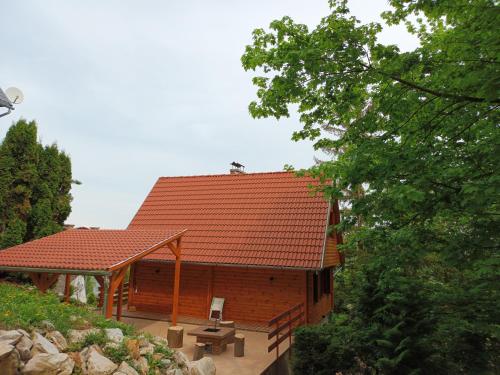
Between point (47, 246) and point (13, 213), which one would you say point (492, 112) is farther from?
point (13, 213)

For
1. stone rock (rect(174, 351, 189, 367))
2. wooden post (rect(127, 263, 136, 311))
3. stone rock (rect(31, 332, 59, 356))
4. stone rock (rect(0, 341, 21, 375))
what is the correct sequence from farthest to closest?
wooden post (rect(127, 263, 136, 311)) < stone rock (rect(174, 351, 189, 367)) < stone rock (rect(31, 332, 59, 356)) < stone rock (rect(0, 341, 21, 375))

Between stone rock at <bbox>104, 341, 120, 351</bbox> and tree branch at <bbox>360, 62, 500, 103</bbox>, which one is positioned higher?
tree branch at <bbox>360, 62, 500, 103</bbox>

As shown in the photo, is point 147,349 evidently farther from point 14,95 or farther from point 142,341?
point 14,95

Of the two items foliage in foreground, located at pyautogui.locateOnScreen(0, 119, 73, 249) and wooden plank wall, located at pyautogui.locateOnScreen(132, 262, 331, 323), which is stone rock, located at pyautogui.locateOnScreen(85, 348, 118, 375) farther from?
foliage in foreground, located at pyautogui.locateOnScreen(0, 119, 73, 249)

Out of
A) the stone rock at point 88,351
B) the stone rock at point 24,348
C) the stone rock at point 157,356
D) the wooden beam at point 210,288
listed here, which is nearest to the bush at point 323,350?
the stone rock at point 157,356

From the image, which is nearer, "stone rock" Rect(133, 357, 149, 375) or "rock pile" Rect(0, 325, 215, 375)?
"rock pile" Rect(0, 325, 215, 375)

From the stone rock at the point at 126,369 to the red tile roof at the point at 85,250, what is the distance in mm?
3552

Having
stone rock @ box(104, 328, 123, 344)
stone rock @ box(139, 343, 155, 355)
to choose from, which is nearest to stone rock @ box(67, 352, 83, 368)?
stone rock @ box(104, 328, 123, 344)

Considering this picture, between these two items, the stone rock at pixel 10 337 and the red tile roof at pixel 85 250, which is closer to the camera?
the stone rock at pixel 10 337

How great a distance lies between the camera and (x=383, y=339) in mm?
6938

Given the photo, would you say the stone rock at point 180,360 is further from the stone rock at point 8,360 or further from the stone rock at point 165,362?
the stone rock at point 8,360

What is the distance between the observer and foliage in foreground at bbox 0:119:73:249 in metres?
13.8

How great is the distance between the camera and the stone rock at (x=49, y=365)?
474cm

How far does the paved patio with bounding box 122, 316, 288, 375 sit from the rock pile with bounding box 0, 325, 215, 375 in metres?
0.84
